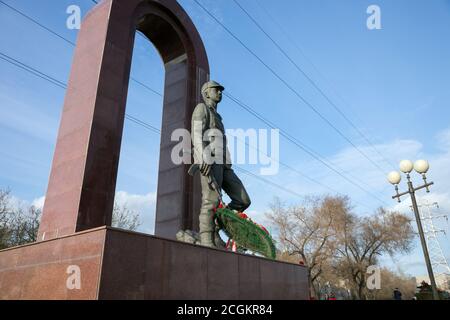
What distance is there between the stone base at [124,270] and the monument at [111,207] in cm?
1

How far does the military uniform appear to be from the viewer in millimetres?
6562

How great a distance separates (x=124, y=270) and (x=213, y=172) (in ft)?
10.9

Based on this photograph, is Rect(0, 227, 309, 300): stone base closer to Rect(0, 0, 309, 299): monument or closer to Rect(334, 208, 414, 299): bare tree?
Rect(0, 0, 309, 299): monument

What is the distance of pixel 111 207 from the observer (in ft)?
26.5

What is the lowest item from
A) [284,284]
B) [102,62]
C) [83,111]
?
[284,284]

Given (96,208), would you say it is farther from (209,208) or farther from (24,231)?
(24,231)

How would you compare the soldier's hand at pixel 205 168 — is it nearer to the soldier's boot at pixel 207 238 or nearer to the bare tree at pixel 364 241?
the soldier's boot at pixel 207 238

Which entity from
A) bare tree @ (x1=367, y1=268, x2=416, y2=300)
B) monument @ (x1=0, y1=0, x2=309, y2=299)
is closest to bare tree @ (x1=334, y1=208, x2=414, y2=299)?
bare tree @ (x1=367, y1=268, x2=416, y2=300)

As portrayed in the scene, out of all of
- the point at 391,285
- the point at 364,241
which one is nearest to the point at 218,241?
the point at 364,241

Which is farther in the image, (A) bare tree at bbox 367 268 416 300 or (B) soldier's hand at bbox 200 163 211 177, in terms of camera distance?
(A) bare tree at bbox 367 268 416 300

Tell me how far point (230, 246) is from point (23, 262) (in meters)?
3.59

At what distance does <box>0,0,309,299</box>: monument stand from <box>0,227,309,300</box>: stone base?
13 mm
